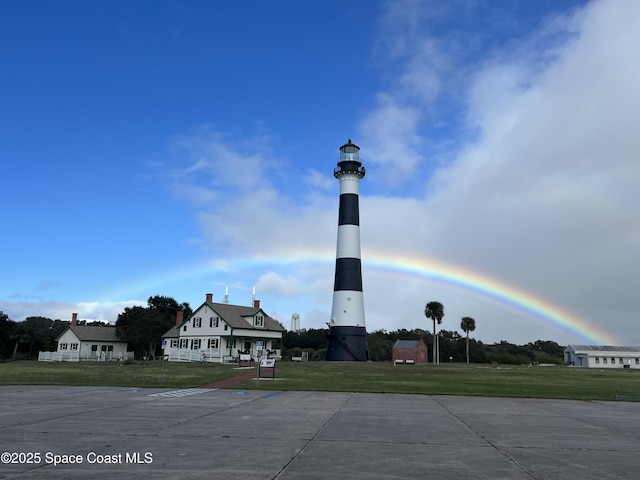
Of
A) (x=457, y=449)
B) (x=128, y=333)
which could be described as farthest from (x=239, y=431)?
(x=128, y=333)

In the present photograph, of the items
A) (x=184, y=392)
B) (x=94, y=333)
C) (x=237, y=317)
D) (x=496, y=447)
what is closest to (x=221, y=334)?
(x=237, y=317)

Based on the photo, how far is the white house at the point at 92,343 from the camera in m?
66.3

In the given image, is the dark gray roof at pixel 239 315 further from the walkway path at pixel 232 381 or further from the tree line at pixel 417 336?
the walkway path at pixel 232 381

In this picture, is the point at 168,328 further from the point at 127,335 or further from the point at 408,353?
the point at 408,353

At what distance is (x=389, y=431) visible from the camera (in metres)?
12.2

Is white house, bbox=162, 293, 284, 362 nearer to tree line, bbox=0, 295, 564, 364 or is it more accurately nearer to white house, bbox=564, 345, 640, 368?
tree line, bbox=0, 295, 564, 364

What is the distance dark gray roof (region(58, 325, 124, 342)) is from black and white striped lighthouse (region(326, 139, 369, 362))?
3235cm

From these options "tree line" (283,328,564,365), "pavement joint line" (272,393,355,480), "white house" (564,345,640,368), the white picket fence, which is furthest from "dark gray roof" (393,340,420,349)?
"white house" (564,345,640,368)

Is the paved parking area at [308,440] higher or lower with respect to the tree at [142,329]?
lower

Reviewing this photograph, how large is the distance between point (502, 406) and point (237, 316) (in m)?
42.5

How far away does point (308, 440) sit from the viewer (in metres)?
10.8

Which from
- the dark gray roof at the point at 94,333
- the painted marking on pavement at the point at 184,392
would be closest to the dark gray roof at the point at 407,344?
the dark gray roof at the point at 94,333

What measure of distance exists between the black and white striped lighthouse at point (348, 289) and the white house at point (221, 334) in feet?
26.6

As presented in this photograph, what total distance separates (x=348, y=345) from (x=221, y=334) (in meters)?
13.8
